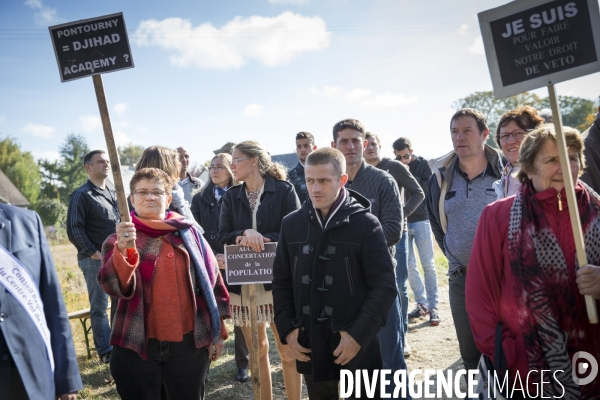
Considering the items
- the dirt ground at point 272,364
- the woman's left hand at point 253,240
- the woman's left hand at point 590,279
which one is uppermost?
the woman's left hand at point 253,240

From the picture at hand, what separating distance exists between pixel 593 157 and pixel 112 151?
10.8 feet

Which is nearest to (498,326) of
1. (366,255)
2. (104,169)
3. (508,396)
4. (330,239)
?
(508,396)

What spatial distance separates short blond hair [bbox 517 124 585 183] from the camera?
2607 millimetres

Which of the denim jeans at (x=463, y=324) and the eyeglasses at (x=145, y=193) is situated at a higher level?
the eyeglasses at (x=145, y=193)

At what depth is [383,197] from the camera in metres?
4.11

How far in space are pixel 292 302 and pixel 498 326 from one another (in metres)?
1.32

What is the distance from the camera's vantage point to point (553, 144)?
259cm

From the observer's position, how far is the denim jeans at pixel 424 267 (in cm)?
745

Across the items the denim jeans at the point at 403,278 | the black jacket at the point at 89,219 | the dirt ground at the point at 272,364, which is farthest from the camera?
the black jacket at the point at 89,219

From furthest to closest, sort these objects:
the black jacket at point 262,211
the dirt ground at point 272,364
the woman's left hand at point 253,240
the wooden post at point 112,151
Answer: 1. the dirt ground at point 272,364
2. the black jacket at point 262,211
3. the woman's left hand at point 253,240
4. the wooden post at point 112,151

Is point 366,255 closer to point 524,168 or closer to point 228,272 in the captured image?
point 524,168

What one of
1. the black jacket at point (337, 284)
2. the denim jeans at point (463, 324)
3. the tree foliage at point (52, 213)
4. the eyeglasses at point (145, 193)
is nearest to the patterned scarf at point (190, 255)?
the eyeglasses at point (145, 193)

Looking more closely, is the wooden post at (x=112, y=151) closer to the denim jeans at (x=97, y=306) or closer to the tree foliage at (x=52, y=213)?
the denim jeans at (x=97, y=306)

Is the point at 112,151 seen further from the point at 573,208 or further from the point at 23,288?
the point at 573,208
